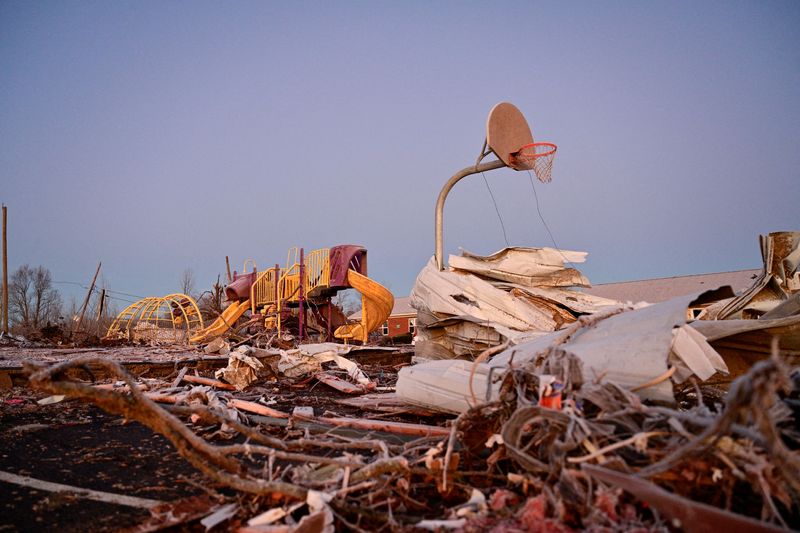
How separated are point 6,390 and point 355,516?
598 centimetres

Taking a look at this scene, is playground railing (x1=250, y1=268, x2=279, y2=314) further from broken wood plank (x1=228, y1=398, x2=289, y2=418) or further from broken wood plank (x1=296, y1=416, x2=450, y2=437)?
broken wood plank (x1=296, y1=416, x2=450, y2=437)

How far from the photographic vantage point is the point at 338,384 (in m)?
5.41

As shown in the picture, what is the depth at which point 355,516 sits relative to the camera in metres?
1.71

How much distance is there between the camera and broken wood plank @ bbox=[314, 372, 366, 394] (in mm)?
5176

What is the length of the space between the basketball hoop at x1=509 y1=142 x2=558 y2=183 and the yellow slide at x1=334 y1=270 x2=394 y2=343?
7.00 m

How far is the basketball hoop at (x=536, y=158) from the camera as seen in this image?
25.3 feet

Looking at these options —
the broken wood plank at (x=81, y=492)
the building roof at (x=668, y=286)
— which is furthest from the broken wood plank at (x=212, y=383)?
the building roof at (x=668, y=286)

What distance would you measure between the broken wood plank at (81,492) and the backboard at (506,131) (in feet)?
21.2

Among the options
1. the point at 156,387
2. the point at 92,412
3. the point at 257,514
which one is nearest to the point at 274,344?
the point at 156,387

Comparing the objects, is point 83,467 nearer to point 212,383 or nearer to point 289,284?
point 212,383

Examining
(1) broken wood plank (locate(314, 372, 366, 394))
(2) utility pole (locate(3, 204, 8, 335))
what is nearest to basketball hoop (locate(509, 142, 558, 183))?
(1) broken wood plank (locate(314, 372, 366, 394))

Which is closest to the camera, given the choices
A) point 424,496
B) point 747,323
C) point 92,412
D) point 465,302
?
point 424,496

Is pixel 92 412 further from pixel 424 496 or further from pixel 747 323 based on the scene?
pixel 747 323

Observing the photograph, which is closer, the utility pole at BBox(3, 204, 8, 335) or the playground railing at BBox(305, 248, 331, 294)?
the playground railing at BBox(305, 248, 331, 294)
